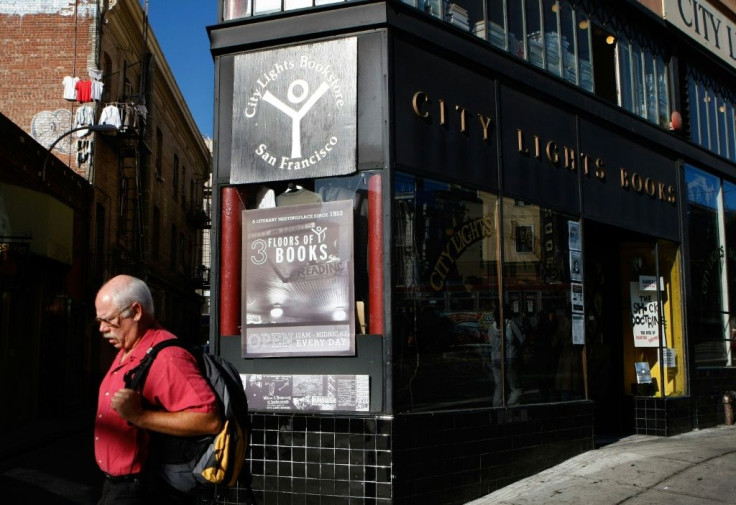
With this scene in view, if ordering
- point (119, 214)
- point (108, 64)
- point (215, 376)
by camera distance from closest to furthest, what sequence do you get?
point (215, 376)
point (108, 64)
point (119, 214)

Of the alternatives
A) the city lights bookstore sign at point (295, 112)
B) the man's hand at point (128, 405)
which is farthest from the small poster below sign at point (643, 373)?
the man's hand at point (128, 405)

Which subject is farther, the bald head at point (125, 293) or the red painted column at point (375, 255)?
the red painted column at point (375, 255)

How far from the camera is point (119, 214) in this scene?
2500 centimetres

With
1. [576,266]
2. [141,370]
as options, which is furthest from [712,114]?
[141,370]

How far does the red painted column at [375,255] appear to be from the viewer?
7195 millimetres

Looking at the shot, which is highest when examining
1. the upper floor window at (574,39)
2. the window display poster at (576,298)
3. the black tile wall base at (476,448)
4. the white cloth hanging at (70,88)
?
the white cloth hanging at (70,88)

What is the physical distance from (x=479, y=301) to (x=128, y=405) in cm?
541

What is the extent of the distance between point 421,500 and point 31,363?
548 inches

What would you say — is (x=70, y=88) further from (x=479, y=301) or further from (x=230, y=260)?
(x=479, y=301)

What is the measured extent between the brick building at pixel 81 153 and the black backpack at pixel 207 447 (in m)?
13.9

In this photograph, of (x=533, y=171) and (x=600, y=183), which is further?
(x=600, y=183)

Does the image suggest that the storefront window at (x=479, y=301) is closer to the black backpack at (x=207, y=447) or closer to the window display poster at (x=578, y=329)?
the window display poster at (x=578, y=329)

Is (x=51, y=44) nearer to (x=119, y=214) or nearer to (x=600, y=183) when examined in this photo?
(x=119, y=214)

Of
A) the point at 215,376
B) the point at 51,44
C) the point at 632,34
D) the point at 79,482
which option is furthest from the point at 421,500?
the point at 51,44
